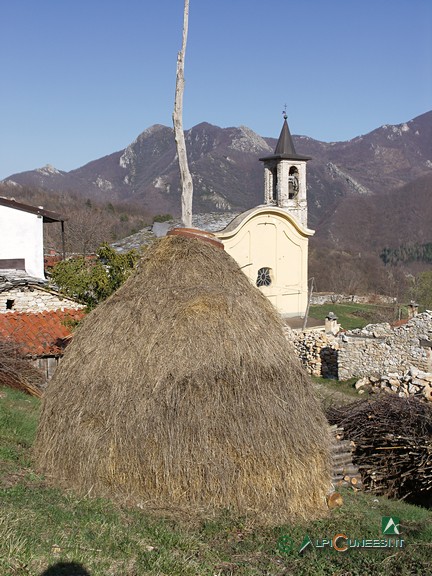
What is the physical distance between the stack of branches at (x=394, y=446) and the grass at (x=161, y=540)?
228cm

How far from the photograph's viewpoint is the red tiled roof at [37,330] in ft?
46.8

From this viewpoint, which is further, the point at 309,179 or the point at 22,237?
the point at 309,179

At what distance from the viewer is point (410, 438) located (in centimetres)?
986

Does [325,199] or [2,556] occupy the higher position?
[325,199]

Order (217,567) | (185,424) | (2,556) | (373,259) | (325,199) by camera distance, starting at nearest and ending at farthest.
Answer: (2,556) < (217,567) < (185,424) < (373,259) < (325,199)

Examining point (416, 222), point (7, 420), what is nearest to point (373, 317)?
point (7, 420)

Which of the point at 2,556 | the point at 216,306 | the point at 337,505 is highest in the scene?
the point at 216,306

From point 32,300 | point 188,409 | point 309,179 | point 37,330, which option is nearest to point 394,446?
point 188,409

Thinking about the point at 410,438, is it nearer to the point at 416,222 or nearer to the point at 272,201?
the point at 272,201

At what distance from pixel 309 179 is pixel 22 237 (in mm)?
92259

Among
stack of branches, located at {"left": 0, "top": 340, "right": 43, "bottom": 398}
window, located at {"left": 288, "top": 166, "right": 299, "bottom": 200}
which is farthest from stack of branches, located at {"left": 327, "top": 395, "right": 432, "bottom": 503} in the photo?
window, located at {"left": 288, "top": 166, "right": 299, "bottom": 200}

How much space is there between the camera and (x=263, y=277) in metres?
28.7

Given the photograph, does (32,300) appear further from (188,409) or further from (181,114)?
(188,409)

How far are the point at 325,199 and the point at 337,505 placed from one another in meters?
100
